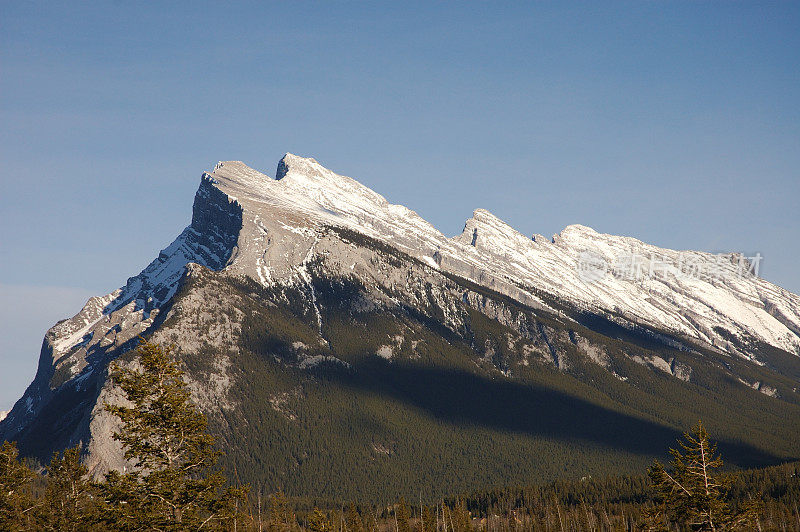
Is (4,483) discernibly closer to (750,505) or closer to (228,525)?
(228,525)

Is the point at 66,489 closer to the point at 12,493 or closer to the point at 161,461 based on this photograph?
the point at 12,493

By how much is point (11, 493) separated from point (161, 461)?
1091 inches

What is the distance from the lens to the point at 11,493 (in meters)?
72.0

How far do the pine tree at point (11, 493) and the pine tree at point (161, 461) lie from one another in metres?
22.9

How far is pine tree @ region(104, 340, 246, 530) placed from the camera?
167 feet

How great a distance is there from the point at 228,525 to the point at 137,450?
328 inches

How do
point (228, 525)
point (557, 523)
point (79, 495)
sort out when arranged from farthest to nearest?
1. point (557, 523)
2. point (79, 495)
3. point (228, 525)

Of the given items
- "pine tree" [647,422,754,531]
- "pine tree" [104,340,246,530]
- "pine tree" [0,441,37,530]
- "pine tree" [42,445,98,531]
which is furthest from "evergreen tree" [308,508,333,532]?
"pine tree" [647,422,754,531]

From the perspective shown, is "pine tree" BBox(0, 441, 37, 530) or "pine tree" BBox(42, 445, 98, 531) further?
"pine tree" BBox(42, 445, 98, 531)

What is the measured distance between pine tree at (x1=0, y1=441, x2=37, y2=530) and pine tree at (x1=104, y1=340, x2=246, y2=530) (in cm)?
2289

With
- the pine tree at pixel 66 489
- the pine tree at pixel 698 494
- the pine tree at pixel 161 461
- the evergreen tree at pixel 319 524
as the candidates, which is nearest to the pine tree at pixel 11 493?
the pine tree at pixel 66 489

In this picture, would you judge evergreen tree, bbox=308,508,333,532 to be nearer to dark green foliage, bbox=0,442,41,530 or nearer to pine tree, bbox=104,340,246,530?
dark green foliage, bbox=0,442,41,530

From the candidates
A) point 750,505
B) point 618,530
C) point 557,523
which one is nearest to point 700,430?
point 750,505

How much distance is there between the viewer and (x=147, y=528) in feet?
166
